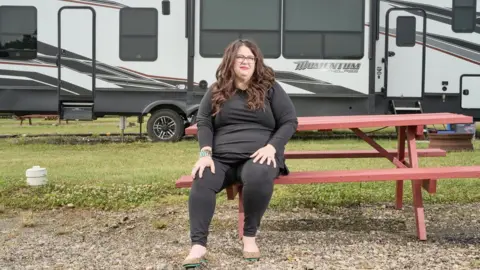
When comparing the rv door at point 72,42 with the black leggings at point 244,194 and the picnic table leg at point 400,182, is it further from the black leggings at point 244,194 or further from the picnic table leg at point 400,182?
the black leggings at point 244,194

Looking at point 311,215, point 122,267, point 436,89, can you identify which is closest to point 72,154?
point 311,215

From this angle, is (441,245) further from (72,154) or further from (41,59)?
(41,59)

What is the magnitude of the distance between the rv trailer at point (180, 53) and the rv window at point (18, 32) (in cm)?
2

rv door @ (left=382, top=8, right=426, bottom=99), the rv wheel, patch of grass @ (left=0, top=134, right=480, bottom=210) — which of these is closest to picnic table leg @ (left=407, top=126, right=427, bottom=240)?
patch of grass @ (left=0, top=134, right=480, bottom=210)

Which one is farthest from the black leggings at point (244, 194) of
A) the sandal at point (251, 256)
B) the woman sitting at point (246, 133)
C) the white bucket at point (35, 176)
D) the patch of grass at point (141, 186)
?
the white bucket at point (35, 176)

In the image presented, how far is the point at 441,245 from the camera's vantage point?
3.69 metres

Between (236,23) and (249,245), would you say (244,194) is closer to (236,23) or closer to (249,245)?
(249,245)

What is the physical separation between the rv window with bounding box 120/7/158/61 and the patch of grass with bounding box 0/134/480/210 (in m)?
3.02

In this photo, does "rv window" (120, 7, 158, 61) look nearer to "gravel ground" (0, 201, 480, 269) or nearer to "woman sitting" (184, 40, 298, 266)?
"gravel ground" (0, 201, 480, 269)

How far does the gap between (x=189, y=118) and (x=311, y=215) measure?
21.7 ft

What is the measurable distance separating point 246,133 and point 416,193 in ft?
4.15

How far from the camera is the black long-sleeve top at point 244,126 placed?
351 cm

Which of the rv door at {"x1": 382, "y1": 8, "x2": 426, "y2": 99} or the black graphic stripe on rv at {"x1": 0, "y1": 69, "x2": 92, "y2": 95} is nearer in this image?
the black graphic stripe on rv at {"x1": 0, "y1": 69, "x2": 92, "y2": 95}

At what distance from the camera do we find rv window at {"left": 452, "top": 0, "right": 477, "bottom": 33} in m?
11.1
